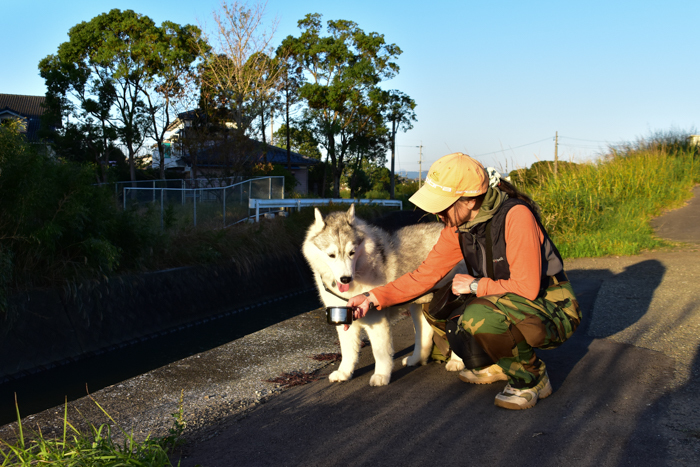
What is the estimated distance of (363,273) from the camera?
4281 mm

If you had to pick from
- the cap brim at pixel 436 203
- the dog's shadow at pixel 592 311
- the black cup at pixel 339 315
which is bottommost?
the dog's shadow at pixel 592 311

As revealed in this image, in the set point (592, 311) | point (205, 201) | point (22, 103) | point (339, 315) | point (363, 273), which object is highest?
point (22, 103)

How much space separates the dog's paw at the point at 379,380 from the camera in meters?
3.84

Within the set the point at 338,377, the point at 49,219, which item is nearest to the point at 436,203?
the point at 338,377

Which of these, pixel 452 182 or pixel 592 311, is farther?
pixel 592 311

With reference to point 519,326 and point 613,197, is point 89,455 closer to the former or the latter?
point 519,326

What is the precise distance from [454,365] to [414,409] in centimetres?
87

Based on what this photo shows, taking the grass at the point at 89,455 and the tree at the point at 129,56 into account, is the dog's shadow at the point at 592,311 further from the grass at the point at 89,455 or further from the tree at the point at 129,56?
the tree at the point at 129,56

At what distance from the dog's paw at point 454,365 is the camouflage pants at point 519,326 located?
2.48 ft

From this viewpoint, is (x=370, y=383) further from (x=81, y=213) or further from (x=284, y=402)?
(x=81, y=213)

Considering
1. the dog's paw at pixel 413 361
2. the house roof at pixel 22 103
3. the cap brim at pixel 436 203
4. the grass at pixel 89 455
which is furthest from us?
the house roof at pixel 22 103

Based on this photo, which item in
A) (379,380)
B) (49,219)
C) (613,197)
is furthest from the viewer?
(613,197)

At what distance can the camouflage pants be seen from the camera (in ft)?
10.3

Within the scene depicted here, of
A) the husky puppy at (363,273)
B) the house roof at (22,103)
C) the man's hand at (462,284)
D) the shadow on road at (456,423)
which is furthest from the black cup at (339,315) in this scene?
the house roof at (22,103)
